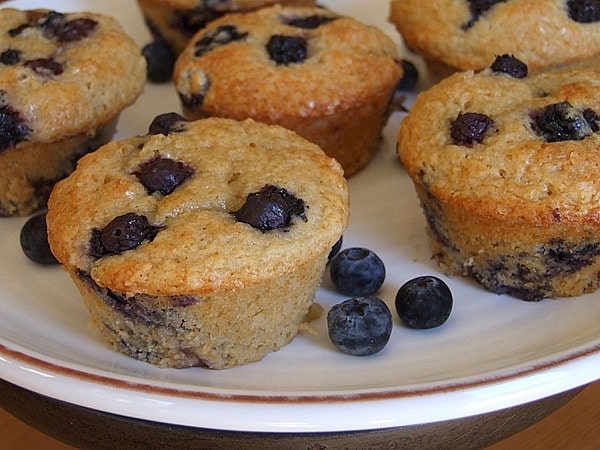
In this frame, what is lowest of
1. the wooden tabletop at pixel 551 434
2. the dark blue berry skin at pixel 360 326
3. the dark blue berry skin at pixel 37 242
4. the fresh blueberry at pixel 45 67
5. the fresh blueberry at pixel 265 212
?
the wooden tabletop at pixel 551 434

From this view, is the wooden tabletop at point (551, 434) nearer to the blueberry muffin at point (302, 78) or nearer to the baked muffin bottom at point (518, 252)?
the baked muffin bottom at point (518, 252)

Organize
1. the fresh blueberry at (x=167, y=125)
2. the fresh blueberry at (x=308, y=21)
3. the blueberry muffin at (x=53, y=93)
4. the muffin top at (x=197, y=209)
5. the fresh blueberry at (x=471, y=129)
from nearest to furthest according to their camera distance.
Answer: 1. the muffin top at (x=197, y=209)
2. the fresh blueberry at (x=471, y=129)
3. the fresh blueberry at (x=167, y=125)
4. the blueberry muffin at (x=53, y=93)
5. the fresh blueberry at (x=308, y=21)

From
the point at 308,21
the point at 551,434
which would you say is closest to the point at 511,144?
the point at 551,434

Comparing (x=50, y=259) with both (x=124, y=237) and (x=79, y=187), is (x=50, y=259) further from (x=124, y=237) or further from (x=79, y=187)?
(x=124, y=237)

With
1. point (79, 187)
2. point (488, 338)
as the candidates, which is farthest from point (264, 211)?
point (488, 338)

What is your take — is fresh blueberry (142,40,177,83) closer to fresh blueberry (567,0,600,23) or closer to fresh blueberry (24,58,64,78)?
fresh blueberry (24,58,64,78)

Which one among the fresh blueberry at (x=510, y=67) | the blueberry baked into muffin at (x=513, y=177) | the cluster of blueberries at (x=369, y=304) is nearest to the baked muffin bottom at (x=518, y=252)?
the blueberry baked into muffin at (x=513, y=177)
